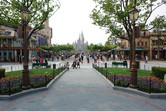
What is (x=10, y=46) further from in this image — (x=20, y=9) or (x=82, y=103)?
(x=82, y=103)

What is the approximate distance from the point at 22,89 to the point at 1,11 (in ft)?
30.2

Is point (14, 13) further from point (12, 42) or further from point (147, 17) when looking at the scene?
point (12, 42)

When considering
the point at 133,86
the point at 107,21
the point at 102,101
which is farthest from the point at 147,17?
the point at 102,101

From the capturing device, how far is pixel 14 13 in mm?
12102

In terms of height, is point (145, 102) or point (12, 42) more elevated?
point (12, 42)

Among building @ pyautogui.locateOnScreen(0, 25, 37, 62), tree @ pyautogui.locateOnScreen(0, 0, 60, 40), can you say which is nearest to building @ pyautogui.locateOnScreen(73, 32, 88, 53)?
building @ pyautogui.locateOnScreen(0, 25, 37, 62)

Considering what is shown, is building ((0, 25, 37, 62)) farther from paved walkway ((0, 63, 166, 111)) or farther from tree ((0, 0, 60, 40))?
paved walkway ((0, 63, 166, 111))

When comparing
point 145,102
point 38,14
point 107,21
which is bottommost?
point 145,102

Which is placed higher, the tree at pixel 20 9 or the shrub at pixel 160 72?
the tree at pixel 20 9

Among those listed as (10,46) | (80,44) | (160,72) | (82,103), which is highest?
(80,44)

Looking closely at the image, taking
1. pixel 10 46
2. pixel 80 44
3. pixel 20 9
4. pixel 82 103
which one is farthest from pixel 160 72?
pixel 80 44

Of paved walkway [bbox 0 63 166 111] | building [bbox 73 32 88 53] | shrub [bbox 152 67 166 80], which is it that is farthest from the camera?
building [bbox 73 32 88 53]

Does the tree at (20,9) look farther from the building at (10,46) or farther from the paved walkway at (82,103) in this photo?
the building at (10,46)

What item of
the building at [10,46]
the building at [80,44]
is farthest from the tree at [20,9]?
the building at [80,44]
